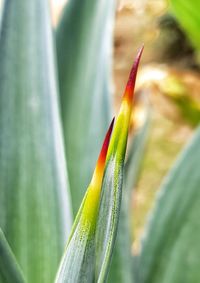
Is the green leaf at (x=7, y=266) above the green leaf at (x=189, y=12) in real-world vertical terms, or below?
below

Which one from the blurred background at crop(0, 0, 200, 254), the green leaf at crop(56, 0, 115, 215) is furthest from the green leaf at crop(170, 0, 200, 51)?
the green leaf at crop(56, 0, 115, 215)

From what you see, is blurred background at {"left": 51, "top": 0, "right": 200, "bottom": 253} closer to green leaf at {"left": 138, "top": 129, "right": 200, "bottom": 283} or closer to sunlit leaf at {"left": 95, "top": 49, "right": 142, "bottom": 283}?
green leaf at {"left": 138, "top": 129, "right": 200, "bottom": 283}

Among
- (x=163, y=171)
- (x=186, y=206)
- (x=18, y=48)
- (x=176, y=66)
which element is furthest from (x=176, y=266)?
(x=176, y=66)

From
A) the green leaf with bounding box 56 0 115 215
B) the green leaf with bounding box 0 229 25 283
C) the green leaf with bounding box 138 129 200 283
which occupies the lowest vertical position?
the green leaf with bounding box 138 129 200 283

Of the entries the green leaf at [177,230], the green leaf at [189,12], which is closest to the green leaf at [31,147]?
the green leaf at [177,230]

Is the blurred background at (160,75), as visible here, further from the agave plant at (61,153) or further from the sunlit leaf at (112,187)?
the sunlit leaf at (112,187)

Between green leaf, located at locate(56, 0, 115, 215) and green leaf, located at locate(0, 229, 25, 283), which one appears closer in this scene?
green leaf, located at locate(0, 229, 25, 283)

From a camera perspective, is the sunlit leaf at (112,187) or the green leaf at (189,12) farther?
the green leaf at (189,12)

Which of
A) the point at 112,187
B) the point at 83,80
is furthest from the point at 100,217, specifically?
the point at 83,80
